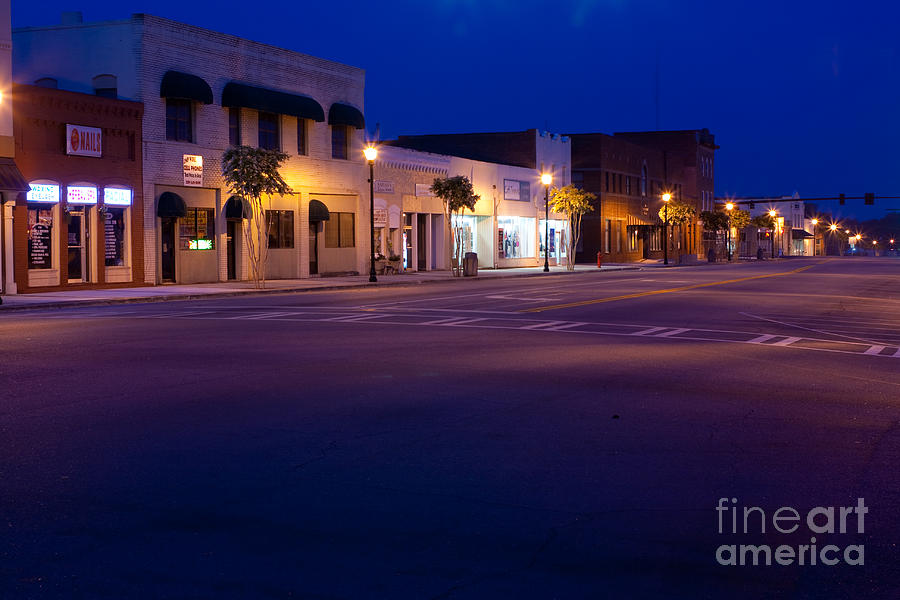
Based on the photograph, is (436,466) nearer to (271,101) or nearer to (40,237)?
(40,237)

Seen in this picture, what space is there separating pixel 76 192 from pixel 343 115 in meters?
15.0

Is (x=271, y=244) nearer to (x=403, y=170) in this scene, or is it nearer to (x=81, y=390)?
(x=403, y=170)

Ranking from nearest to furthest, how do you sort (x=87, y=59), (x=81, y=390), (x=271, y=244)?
(x=81, y=390), (x=87, y=59), (x=271, y=244)

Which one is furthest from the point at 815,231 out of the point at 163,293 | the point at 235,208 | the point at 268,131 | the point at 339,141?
the point at 163,293

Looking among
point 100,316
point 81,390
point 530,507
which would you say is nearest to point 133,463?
point 530,507

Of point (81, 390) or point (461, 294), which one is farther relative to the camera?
point (461, 294)

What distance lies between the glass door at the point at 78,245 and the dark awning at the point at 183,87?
5.29 m

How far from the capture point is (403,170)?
171 ft

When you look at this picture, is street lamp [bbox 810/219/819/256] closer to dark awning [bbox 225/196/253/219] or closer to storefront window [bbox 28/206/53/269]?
dark awning [bbox 225/196/253/219]

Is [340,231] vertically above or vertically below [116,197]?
below

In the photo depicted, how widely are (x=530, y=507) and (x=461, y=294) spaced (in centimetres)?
2455

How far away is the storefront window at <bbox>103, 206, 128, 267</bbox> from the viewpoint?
1351 inches

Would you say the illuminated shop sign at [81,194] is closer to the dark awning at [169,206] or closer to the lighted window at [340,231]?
the dark awning at [169,206]

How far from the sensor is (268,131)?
41812 millimetres
